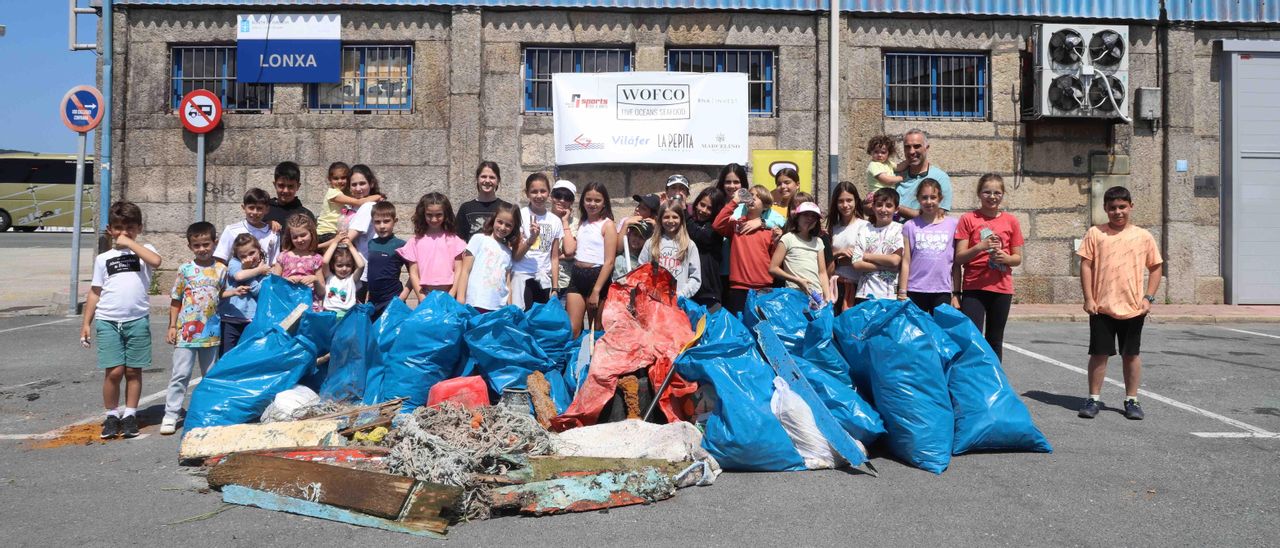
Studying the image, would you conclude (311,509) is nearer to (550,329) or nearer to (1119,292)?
(550,329)

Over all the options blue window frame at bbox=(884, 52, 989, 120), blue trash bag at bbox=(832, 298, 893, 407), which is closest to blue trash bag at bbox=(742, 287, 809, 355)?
blue trash bag at bbox=(832, 298, 893, 407)

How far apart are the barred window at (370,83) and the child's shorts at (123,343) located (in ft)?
24.1

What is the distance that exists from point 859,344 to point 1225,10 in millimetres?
11057

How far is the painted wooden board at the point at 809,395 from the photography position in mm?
4707

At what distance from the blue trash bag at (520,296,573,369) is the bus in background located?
1246 inches

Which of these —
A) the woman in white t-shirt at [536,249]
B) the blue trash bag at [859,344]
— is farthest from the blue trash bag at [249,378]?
the blue trash bag at [859,344]

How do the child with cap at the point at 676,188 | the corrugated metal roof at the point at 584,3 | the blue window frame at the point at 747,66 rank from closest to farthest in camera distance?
the child with cap at the point at 676,188, the corrugated metal roof at the point at 584,3, the blue window frame at the point at 747,66

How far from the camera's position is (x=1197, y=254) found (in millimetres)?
12883

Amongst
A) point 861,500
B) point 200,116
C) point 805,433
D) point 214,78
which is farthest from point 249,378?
point 214,78

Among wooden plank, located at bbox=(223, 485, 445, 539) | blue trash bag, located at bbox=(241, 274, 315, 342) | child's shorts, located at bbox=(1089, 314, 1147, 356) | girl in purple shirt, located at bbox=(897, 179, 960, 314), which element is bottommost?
wooden plank, located at bbox=(223, 485, 445, 539)

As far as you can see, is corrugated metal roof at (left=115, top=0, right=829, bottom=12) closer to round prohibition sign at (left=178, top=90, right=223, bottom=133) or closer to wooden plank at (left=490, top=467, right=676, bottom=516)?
round prohibition sign at (left=178, top=90, right=223, bottom=133)

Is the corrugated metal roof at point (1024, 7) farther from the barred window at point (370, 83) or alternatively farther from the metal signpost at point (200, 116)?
→ the metal signpost at point (200, 116)

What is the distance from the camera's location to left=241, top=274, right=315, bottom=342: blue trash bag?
5.68m

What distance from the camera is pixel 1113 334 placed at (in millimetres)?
6098
